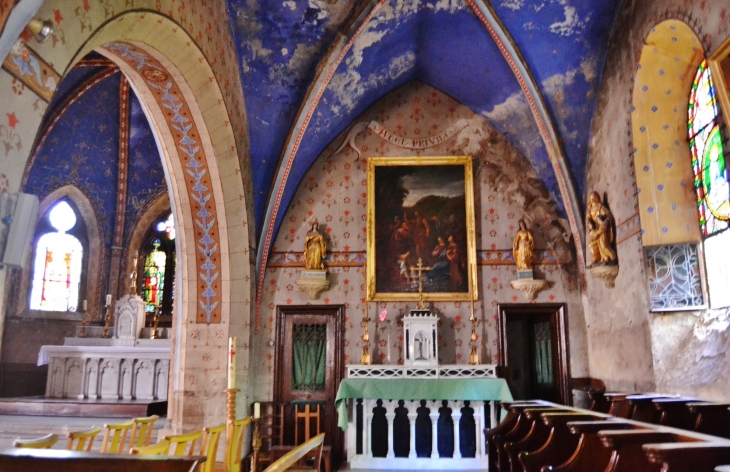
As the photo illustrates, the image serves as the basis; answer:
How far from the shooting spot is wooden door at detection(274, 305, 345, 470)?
34.0ft

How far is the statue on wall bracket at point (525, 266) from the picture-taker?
1039cm

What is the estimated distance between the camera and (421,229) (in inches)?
430

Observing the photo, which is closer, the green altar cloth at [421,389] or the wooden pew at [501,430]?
the wooden pew at [501,430]

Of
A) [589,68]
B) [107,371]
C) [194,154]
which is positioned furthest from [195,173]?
[589,68]

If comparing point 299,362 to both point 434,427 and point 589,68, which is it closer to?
point 434,427

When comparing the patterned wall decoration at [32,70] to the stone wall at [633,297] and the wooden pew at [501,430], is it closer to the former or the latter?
the wooden pew at [501,430]

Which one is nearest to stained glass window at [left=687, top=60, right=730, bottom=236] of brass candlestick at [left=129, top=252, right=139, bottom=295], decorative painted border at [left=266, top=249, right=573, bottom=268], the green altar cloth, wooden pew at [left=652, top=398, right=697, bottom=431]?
wooden pew at [left=652, top=398, right=697, bottom=431]

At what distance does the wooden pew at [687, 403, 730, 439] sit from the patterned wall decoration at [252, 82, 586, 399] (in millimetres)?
5437

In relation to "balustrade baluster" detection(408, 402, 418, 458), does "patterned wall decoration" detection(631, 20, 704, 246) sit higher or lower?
higher

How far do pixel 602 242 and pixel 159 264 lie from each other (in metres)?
9.53

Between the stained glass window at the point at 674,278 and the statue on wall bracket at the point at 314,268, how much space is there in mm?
5078

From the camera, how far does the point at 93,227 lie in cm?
1354

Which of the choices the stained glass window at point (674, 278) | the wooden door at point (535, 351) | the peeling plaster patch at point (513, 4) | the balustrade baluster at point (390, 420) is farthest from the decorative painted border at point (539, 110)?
the balustrade baluster at point (390, 420)

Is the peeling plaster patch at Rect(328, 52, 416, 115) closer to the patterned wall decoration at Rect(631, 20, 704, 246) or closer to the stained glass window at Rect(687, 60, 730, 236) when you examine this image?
the patterned wall decoration at Rect(631, 20, 704, 246)
